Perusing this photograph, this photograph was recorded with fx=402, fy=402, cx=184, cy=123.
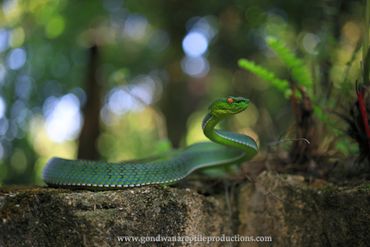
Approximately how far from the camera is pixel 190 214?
295 cm

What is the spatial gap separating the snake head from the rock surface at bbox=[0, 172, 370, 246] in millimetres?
654

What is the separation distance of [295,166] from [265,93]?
204 inches

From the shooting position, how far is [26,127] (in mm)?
7344

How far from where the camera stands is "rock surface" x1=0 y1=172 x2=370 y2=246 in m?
2.54

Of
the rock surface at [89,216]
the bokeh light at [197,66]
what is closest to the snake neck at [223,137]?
the rock surface at [89,216]

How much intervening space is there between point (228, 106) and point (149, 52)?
22.0 ft

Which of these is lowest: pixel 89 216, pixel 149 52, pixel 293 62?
pixel 89 216

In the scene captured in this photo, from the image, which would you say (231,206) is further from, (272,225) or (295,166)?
(295,166)

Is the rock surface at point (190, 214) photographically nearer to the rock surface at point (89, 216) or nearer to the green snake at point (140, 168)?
the rock surface at point (89, 216)

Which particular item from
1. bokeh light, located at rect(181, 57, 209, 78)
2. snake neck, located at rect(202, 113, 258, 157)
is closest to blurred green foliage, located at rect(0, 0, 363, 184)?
bokeh light, located at rect(181, 57, 209, 78)

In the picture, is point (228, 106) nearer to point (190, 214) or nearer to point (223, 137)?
point (223, 137)

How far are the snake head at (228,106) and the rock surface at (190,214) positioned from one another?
65 centimetres

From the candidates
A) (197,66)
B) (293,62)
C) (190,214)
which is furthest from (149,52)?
(190,214)

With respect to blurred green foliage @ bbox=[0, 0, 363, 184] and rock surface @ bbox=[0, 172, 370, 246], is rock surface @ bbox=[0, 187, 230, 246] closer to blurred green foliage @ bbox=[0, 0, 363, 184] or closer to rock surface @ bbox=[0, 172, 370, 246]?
rock surface @ bbox=[0, 172, 370, 246]
